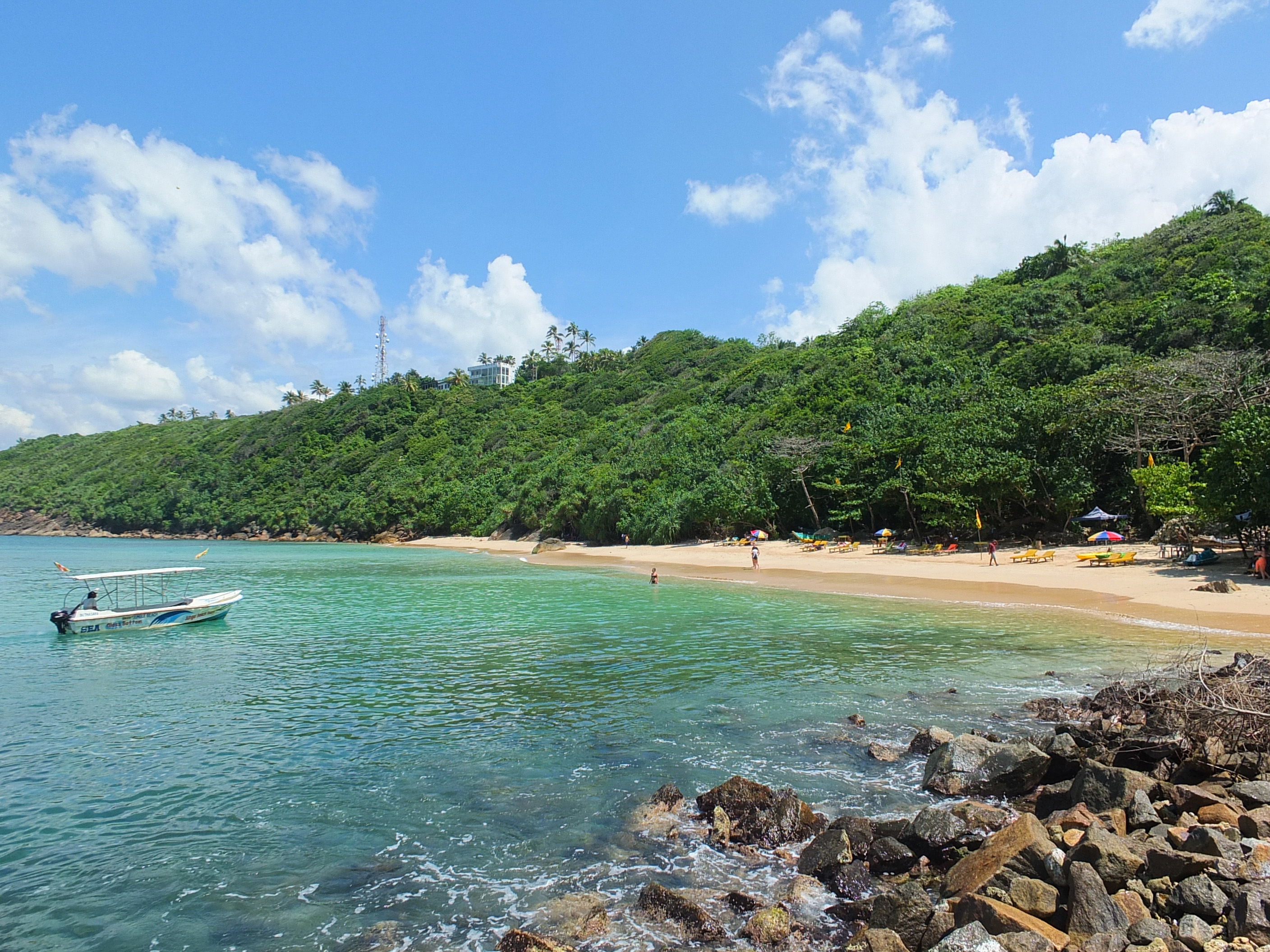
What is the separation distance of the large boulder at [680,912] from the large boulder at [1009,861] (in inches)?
76.4

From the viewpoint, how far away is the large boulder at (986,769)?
8.11 meters

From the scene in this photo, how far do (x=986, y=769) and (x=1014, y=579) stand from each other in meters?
21.1

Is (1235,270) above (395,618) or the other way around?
above

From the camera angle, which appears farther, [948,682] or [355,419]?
[355,419]

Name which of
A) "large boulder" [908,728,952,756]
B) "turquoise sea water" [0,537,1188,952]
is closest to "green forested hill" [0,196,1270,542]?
"turquoise sea water" [0,537,1188,952]

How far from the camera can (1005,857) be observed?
580 centimetres

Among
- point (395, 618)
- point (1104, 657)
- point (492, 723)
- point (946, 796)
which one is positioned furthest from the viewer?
point (395, 618)

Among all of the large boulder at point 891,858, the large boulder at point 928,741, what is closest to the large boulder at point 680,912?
the large boulder at point 891,858

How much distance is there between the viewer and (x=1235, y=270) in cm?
4566

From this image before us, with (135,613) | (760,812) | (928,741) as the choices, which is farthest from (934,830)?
(135,613)

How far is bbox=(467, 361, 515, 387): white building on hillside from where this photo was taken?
152875 mm

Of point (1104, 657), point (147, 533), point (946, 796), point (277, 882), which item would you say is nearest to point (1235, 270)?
point (1104, 657)

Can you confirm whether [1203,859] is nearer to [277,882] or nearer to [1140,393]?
[277,882]

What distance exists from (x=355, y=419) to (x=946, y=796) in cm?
11100
